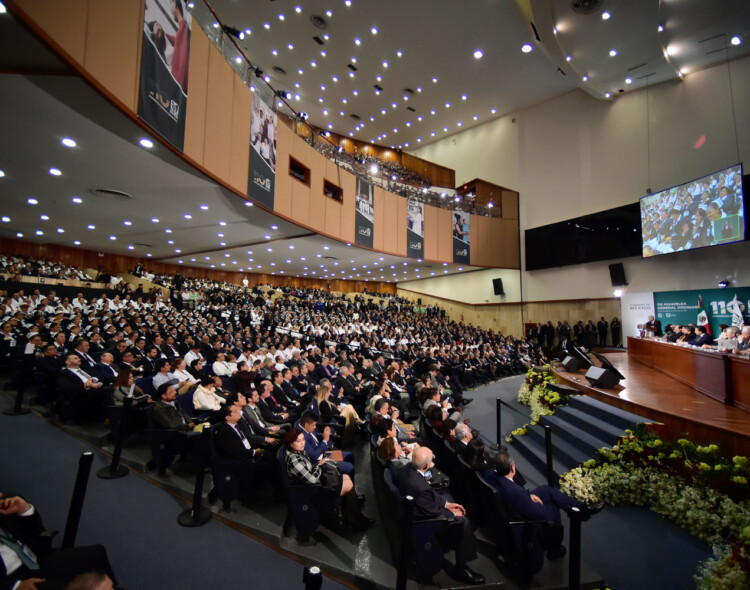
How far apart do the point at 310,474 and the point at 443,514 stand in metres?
1.09

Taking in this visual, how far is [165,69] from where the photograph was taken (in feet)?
18.8

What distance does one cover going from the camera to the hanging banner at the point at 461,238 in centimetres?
1736

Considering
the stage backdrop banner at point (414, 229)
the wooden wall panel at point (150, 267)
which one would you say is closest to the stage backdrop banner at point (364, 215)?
the stage backdrop banner at point (414, 229)

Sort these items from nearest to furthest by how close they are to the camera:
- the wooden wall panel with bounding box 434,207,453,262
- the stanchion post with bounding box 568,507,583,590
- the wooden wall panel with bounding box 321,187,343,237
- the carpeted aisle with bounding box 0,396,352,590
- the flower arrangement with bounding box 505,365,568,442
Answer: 1. the stanchion post with bounding box 568,507,583,590
2. the carpeted aisle with bounding box 0,396,352,590
3. the flower arrangement with bounding box 505,365,568,442
4. the wooden wall panel with bounding box 321,187,343,237
5. the wooden wall panel with bounding box 434,207,453,262

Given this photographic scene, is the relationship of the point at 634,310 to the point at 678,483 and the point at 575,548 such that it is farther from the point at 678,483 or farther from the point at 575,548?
the point at 575,548

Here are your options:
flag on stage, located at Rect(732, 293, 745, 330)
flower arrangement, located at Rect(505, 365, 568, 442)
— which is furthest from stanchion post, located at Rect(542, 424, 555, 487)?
flag on stage, located at Rect(732, 293, 745, 330)

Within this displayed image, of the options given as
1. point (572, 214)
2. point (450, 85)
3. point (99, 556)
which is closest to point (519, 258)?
point (572, 214)

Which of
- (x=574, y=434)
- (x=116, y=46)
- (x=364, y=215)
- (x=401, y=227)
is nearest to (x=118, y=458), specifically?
(x=116, y=46)

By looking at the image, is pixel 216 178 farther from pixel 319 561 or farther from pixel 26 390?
pixel 319 561

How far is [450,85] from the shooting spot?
17.1 meters

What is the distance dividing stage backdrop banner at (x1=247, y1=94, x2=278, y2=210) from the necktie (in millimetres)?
7589

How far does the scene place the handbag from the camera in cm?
294

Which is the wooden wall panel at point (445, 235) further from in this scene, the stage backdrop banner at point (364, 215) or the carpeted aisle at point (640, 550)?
the carpeted aisle at point (640, 550)

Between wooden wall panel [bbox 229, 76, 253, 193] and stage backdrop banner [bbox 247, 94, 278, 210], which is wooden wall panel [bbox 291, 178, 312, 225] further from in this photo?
wooden wall panel [bbox 229, 76, 253, 193]
